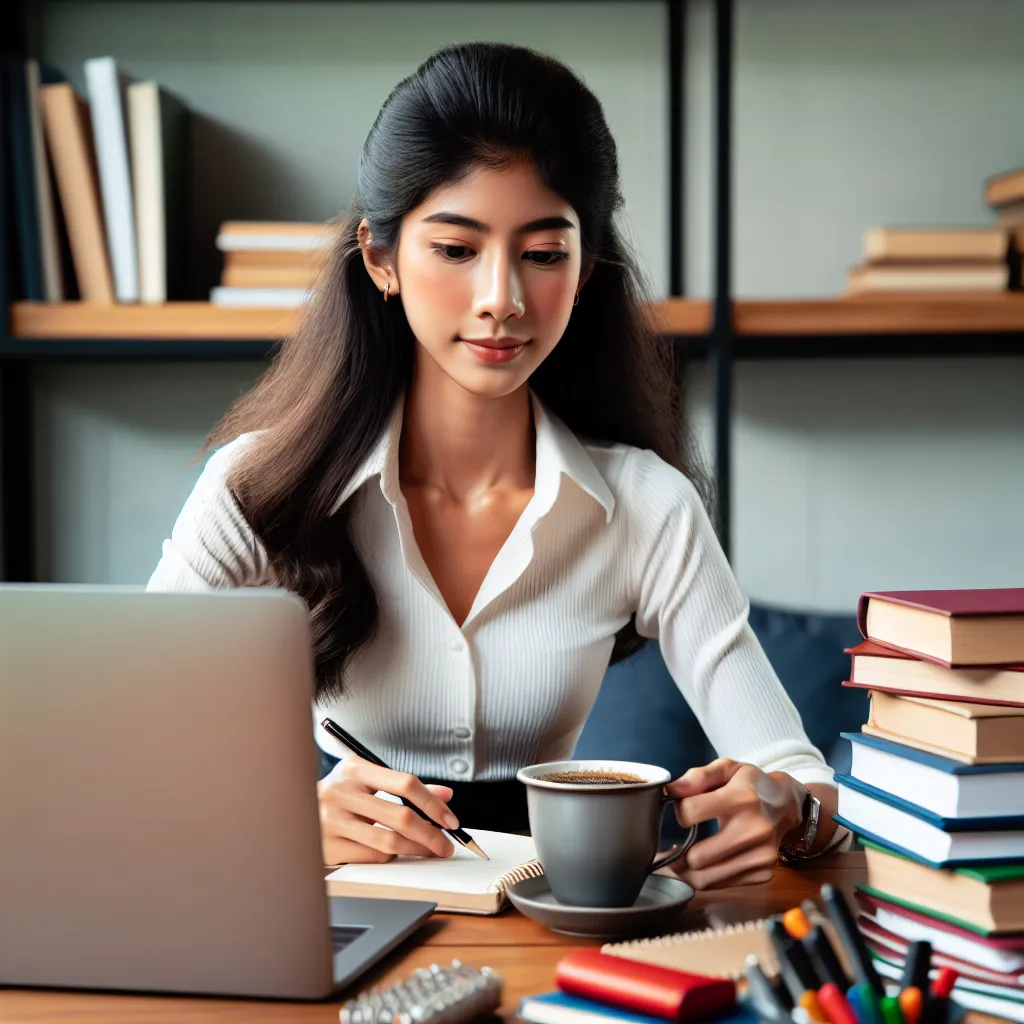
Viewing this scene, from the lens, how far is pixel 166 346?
213 centimetres

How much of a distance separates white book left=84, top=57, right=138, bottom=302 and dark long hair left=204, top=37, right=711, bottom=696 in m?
0.60

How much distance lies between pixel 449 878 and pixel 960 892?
35cm

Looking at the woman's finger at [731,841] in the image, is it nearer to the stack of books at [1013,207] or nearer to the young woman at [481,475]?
the young woman at [481,475]

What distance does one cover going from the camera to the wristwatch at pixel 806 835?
102cm

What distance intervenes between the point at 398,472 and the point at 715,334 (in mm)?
872

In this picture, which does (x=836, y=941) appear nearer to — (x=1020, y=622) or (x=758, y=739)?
(x=1020, y=622)

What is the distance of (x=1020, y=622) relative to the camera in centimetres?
76

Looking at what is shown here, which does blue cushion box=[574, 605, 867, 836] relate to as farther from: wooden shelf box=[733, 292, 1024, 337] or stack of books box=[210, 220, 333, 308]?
stack of books box=[210, 220, 333, 308]

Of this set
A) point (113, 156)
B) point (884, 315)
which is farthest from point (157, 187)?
point (884, 315)

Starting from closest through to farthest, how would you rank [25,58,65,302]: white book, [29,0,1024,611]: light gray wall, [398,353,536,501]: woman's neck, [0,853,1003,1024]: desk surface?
[0,853,1003,1024]: desk surface
[398,353,536,501]: woman's neck
[25,58,65,302]: white book
[29,0,1024,611]: light gray wall

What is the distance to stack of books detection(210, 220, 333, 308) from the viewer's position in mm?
2117

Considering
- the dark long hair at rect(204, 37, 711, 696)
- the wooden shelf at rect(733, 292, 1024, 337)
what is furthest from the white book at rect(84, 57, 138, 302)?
the wooden shelf at rect(733, 292, 1024, 337)

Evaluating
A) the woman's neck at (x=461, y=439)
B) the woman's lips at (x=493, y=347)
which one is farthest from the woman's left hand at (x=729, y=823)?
the woman's neck at (x=461, y=439)

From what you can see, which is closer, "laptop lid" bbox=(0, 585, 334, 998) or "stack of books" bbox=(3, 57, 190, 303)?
"laptop lid" bbox=(0, 585, 334, 998)
